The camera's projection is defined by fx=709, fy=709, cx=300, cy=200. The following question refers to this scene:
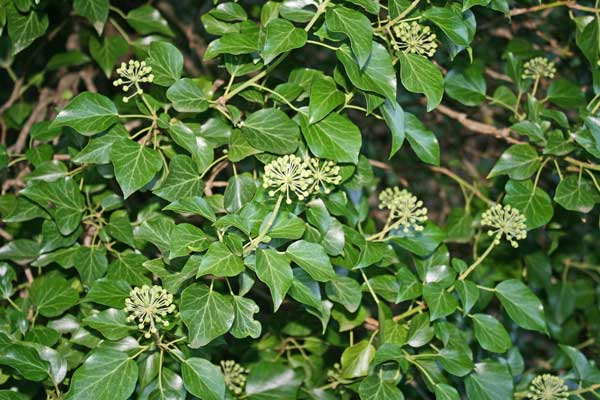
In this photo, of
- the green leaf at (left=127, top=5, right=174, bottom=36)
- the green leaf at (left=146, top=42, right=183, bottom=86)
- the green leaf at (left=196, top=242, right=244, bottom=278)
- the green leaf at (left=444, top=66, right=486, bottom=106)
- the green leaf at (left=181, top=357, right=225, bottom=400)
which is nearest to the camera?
the green leaf at (left=196, top=242, right=244, bottom=278)

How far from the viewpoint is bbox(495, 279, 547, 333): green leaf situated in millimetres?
1377

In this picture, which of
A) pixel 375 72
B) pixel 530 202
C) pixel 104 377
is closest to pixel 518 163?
pixel 530 202

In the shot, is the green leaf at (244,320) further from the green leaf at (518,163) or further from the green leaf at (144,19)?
the green leaf at (144,19)

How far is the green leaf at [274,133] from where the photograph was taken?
1.23 m

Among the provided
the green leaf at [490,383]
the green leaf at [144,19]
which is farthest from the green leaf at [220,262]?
the green leaf at [144,19]

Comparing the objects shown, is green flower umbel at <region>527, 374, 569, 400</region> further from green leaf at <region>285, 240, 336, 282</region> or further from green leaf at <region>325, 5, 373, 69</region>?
green leaf at <region>325, 5, 373, 69</region>

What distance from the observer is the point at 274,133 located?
1.24 meters

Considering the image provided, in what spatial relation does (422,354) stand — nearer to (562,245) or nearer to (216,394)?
(216,394)

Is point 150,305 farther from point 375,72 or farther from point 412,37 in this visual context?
point 412,37

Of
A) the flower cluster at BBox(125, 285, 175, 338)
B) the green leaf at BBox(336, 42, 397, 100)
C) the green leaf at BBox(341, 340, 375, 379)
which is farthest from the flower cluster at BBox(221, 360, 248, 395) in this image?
the green leaf at BBox(336, 42, 397, 100)

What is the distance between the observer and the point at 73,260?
137cm

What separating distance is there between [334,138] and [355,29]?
0.19 metres

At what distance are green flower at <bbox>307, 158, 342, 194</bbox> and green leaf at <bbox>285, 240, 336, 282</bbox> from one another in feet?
0.38

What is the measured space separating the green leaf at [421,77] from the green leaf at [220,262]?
1.32 feet
